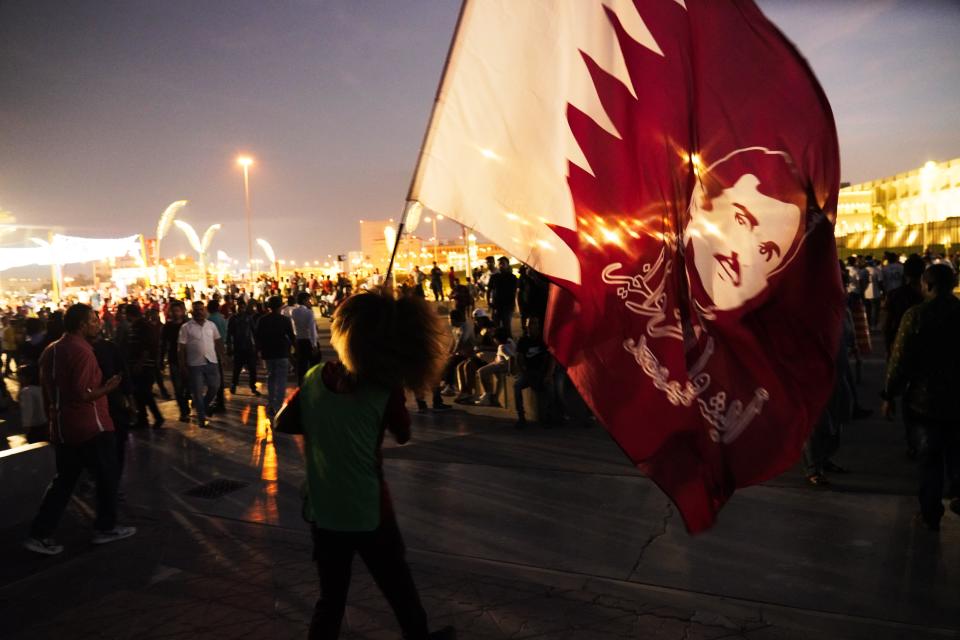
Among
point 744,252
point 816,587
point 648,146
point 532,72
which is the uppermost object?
point 532,72

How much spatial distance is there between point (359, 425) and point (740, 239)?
181 cm

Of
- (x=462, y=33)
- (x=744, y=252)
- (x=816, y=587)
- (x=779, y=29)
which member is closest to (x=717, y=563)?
(x=816, y=587)

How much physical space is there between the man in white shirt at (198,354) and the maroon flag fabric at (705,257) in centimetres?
853

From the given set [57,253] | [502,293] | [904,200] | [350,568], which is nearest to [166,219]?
[57,253]

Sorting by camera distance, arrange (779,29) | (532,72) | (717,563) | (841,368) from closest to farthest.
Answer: (779,29), (532,72), (717,563), (841,368)

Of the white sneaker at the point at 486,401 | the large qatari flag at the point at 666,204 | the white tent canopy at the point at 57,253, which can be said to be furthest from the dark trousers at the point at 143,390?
the white tent canopy at the point at 57,253

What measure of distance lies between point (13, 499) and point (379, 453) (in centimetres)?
522

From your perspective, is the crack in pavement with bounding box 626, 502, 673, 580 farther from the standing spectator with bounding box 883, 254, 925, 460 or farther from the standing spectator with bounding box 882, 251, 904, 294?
the standing spectator with bounding box 882, 251, 904, 294

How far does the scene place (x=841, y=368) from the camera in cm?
609

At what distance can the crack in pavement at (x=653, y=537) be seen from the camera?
4562mm

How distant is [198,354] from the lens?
1020 cm

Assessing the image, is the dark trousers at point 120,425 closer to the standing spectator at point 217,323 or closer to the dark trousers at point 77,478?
the dark trousers at point 77,478

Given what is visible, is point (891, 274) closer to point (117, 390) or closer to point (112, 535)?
point (117, 390)

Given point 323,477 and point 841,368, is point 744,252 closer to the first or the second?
point 323,477
